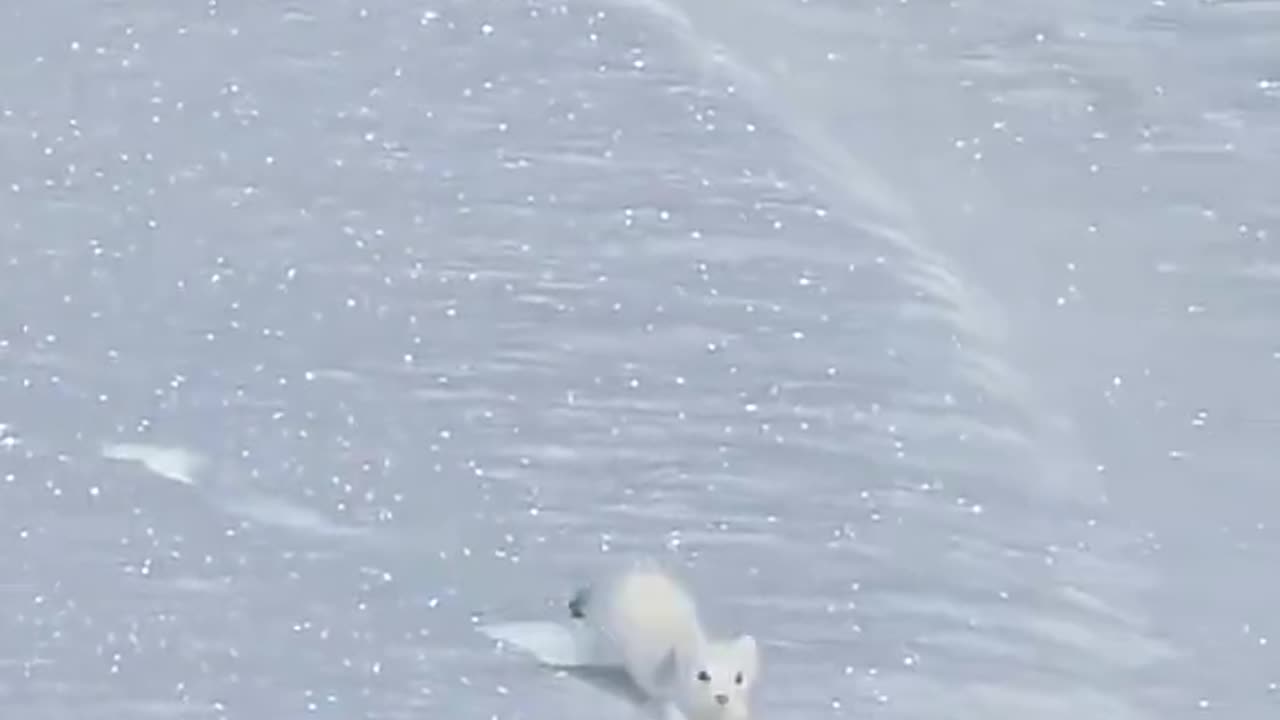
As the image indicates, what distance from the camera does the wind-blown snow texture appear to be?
75 centimetres

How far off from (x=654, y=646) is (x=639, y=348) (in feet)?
0.45

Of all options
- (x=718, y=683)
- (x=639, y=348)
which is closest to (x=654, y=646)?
(x=718, y=683)

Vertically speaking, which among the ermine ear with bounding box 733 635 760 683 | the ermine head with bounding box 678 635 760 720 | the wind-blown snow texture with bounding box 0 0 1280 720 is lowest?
the ermine head with bounding box 678 635 760 720

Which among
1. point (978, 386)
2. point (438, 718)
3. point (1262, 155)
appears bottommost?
point (438, 718)

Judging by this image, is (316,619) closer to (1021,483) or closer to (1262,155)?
(1021,483)

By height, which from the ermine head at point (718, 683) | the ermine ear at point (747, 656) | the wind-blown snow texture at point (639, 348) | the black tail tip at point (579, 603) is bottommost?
the ermine head at point (718, 683)

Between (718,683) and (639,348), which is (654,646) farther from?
(639,348)

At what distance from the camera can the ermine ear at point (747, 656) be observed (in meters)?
0.71

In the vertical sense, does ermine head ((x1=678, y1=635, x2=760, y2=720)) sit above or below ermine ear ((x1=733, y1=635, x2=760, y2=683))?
below

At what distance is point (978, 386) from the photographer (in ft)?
2.69

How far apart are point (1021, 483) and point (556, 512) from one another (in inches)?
6.3

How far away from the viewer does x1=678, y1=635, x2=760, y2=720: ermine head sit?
0.70 metres

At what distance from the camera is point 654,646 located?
0.72 metres

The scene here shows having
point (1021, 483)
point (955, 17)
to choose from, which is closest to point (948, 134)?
point (955, 17)
